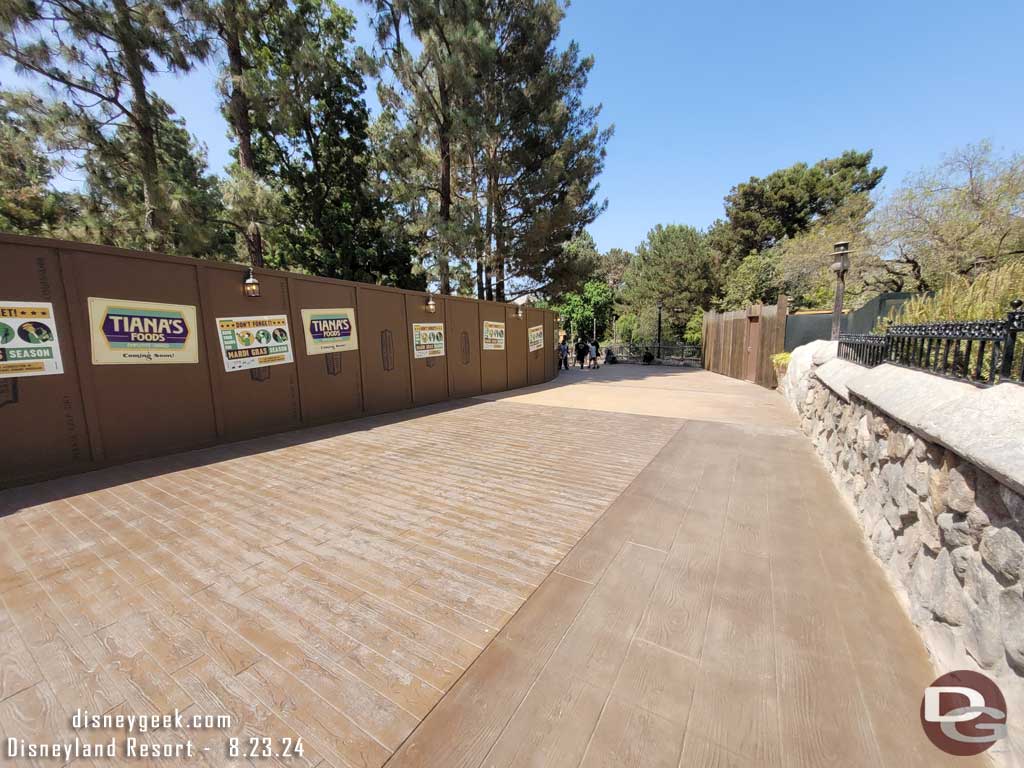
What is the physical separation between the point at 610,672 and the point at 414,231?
13014 millimetres

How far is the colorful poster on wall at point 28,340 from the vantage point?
3545 millimetres

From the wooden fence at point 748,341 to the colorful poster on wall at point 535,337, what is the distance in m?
6.42

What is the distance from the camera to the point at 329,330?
631 cm

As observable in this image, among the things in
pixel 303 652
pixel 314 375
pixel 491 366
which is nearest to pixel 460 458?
pixel 303 652

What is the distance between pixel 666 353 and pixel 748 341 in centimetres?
951

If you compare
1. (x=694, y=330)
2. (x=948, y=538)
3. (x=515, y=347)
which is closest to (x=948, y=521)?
(x=948, y=538)

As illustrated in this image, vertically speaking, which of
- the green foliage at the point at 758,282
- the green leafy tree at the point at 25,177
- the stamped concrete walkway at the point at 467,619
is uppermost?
the green leafy tree at the point at 25,177

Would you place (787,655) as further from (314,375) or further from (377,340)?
(377,340)

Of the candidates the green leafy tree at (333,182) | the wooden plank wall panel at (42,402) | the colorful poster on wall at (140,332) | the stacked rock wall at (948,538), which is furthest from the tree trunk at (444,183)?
the stacked rock wall at (948,538)

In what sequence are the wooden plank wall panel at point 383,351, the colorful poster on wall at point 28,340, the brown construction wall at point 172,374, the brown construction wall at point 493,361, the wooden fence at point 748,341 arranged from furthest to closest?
the wooden fence at point 748,341, the brown construction wall at point 493,361, the wooden plank wall panel at point 383,351, the brown construction wall at point 172,374, the colorful poster on wall at point 28,340

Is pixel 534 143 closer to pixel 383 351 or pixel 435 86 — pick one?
pixel 435 86

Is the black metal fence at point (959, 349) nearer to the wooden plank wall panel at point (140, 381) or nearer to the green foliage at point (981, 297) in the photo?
the green foliage at point (981, 297)

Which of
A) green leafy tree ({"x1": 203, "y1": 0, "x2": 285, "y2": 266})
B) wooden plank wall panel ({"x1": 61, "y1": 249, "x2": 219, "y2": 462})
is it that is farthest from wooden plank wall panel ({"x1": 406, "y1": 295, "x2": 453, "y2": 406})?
green leafy tree ({"x1": 203, "y1": 0, "x2": 285, "y2": 266})

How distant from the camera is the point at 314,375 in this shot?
20.2 feet
